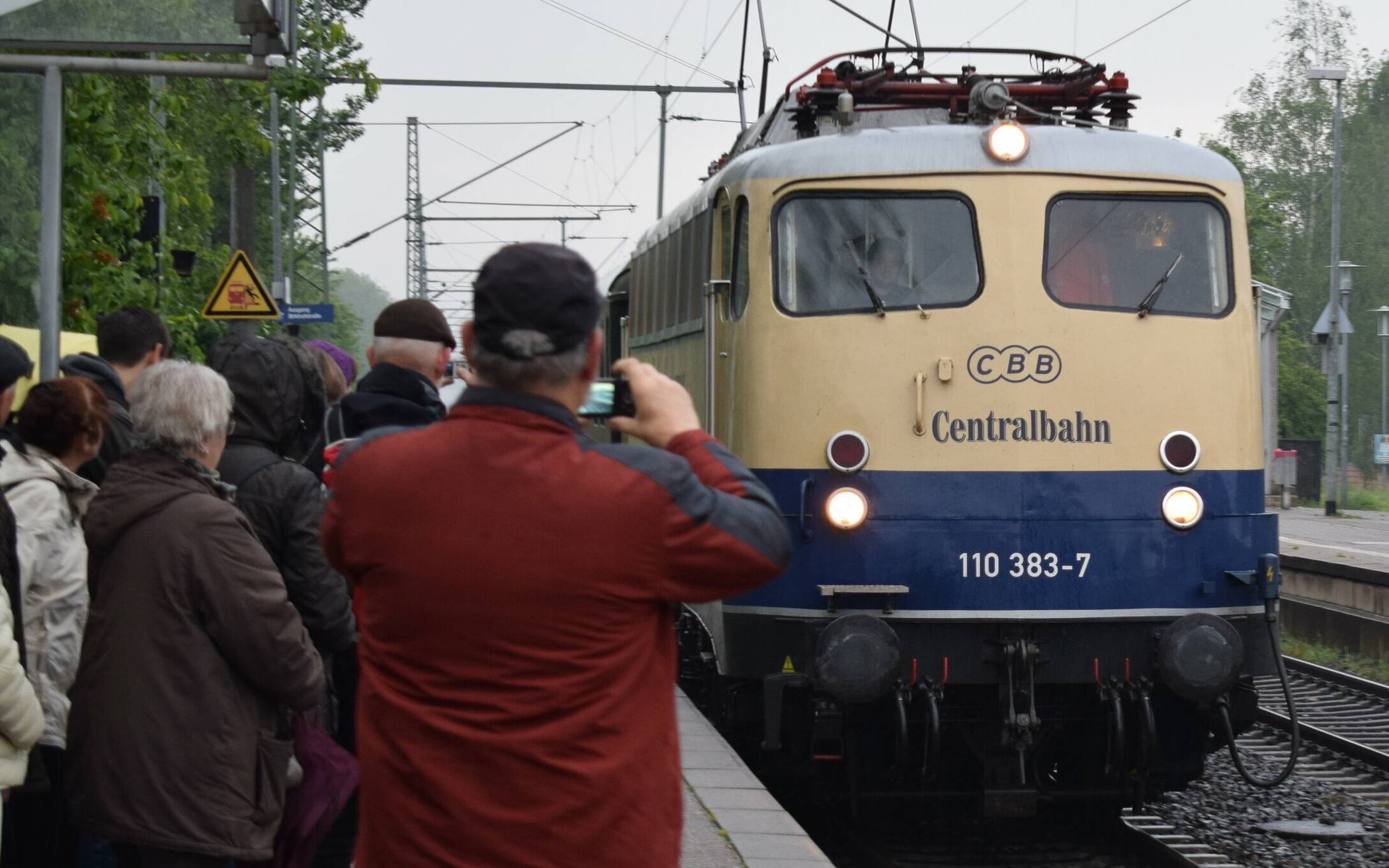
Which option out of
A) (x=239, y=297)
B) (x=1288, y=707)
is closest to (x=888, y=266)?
(x=1288, y=707)

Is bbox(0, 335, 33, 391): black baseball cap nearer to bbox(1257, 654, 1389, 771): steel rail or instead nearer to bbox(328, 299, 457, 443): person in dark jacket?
bbox(328, 299, 457, 443): person in dark jacket

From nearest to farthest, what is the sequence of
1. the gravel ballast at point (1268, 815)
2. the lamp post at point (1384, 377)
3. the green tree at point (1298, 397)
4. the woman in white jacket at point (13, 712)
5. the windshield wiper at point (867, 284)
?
1. the woman in white jacket at point (13, 712)
2. the windshield wiper at point (867, 284)
3. the gravel ballast at point (1268, 815)
4. the lamp post at point (1384, 377)
5. the green tree at point (1298, 397)

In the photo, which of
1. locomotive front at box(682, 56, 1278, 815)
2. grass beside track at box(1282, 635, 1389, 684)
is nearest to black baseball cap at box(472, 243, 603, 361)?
locomotive front at box(682, 56, 1278, 815)

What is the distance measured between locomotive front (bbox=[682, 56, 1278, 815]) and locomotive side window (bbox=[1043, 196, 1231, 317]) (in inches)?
0.4

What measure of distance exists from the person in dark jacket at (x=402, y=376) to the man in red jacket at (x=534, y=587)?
8.39 feet

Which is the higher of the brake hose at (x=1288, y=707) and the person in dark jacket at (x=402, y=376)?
the person in dark jacket at (x=402, y=376)

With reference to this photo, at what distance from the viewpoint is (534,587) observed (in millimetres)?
2625

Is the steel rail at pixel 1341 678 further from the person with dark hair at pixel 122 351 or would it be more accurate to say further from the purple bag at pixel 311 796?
the purple bag at pixel 311 796

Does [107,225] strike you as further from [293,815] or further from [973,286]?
[293,815]

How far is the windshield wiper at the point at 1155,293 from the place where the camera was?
25.6ft

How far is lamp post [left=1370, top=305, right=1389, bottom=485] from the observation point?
159 ft

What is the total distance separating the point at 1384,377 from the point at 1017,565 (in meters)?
46.9

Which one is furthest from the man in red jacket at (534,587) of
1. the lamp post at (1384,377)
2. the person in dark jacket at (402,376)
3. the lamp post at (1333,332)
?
the lamp post at (1384,377)

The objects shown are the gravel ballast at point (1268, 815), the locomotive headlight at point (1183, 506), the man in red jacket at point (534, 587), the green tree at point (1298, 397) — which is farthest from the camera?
the green tree at point (1298, 397)
